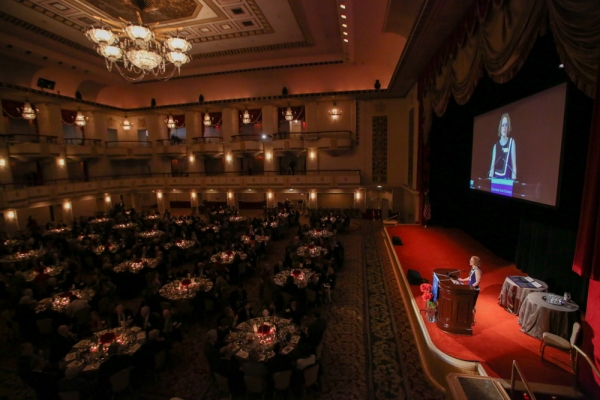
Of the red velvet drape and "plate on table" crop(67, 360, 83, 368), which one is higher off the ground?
the red velvet drape

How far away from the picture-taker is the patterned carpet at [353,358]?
489 centimetres

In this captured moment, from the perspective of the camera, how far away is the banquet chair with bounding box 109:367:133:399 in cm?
462

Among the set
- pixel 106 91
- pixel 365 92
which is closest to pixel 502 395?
pixel 365 92

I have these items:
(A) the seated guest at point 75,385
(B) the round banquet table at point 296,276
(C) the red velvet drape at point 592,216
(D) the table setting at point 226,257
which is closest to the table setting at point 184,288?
(D) the table setting at point 226,257

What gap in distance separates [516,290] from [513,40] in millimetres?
4345

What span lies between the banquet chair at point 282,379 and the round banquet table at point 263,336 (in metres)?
0.35

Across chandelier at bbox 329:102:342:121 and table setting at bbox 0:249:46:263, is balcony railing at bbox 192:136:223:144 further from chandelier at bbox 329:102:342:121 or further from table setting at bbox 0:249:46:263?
table setting at bbox 0:249:46:263

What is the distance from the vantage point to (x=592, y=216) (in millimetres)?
3436

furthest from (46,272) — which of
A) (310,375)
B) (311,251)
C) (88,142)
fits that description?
(88,142)

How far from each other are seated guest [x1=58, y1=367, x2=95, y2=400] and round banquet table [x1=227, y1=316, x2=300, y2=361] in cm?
208

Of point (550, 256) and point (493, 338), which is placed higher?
point (550, 256)

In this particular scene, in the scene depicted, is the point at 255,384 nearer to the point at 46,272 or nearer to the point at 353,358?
the point at 353,358

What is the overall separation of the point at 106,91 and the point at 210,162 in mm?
8701

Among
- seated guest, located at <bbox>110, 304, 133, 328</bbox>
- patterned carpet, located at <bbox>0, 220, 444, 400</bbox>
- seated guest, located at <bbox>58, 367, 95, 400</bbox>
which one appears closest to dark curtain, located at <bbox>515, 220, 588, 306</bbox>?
patterned carpet, located at <bbox>0, 220, 444, 400</bbox>
